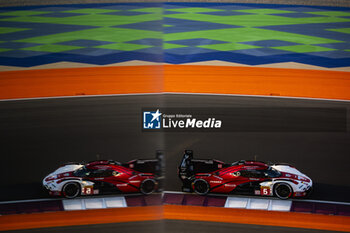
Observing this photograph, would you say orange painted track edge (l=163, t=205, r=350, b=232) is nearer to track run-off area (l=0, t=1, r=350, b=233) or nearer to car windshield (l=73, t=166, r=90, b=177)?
track run-off area (l=0, t=1, r=350, b=233)

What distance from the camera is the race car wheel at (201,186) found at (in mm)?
6938

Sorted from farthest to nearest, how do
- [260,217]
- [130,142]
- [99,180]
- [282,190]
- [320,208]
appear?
[130,142] → [99,180] → [282,190] → [320,208] → [260,217]

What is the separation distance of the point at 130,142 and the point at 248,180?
2.95 m

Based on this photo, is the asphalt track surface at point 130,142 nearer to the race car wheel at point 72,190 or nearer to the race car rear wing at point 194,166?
the race car rear wing at point 194,166

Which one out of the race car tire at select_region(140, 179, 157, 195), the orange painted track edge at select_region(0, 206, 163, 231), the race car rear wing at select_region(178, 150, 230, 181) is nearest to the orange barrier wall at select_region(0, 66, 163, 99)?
the race car rear wing at select_region(178, 150, 230, 181)

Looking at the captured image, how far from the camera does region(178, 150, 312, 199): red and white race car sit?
22.2 ft

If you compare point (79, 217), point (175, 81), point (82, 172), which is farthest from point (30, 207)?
point (175, 81)

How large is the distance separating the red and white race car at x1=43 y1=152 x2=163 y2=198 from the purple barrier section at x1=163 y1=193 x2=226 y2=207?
0.37 metres

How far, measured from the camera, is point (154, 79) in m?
10.1

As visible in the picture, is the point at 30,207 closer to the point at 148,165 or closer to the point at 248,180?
the point at 148,165

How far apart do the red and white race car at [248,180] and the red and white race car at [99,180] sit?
742mm

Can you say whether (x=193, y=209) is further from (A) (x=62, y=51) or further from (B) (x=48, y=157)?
(A) (x=62, y=51)

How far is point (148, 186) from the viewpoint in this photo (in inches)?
274

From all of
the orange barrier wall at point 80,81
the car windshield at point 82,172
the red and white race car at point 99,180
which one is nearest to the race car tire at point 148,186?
the red and white race car at point 99,180
